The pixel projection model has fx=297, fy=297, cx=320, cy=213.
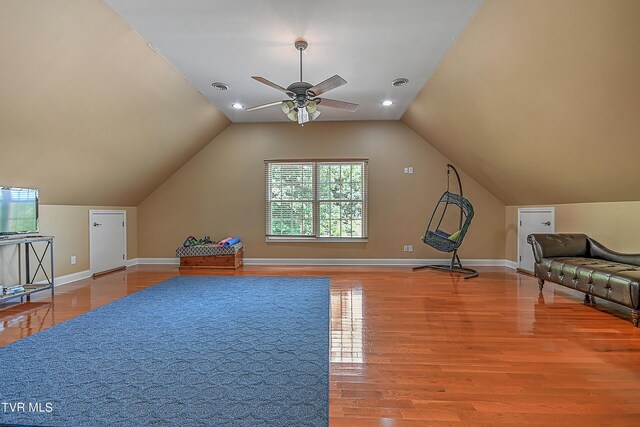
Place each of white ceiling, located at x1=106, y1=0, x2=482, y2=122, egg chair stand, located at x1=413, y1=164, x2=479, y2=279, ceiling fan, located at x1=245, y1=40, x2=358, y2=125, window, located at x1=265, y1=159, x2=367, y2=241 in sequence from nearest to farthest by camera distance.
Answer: white ceiling, located at x1=106, y1=0, x2=482, y2=122 < ceiling fan, located at x1=245, y1=40, x2=358, y2=125 < egg chair stand, located at x1=413, y1=164, x2=479, y2=279 < window, located at x1=265, y1=159, x2=367, y2=241

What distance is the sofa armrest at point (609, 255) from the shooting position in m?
3.35

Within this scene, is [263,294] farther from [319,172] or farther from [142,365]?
[319,172]

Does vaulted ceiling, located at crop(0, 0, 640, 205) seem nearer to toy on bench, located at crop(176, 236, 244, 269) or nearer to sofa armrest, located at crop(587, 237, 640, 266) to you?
sofa armrest, located at crop(587, 237, 640, 266)

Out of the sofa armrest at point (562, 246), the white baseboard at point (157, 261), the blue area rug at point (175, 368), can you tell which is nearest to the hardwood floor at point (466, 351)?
the blue area rug at point (175, 368)

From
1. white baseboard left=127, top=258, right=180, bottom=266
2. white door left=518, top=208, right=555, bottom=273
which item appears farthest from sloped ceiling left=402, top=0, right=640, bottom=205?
white baseboard left=127, top=258, right=180, bottom=266

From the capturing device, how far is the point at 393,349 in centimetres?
239

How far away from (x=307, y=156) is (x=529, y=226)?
4.26m

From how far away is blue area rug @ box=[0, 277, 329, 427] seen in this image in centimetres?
162

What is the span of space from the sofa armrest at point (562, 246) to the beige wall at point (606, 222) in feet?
0.89

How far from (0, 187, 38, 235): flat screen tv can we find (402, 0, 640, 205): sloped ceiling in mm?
5299

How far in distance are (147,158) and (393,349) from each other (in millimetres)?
4781

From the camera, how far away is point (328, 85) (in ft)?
9.72

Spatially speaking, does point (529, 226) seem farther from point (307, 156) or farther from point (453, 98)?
A: point (307, 156)

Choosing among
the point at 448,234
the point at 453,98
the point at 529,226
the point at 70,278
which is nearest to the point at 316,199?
the point at 448,234
